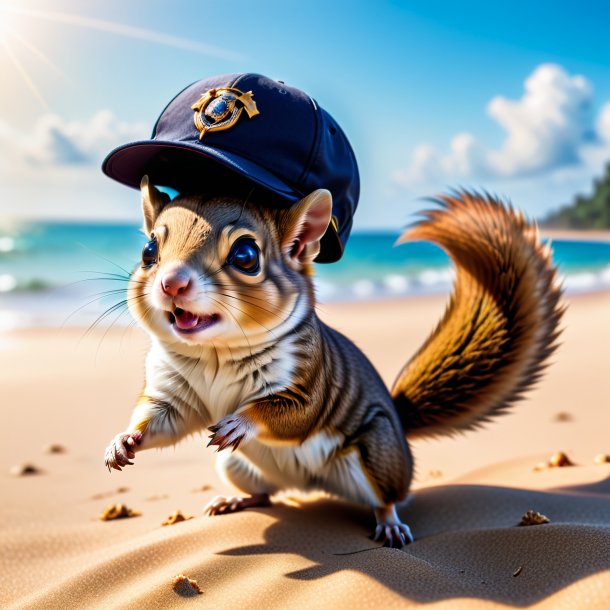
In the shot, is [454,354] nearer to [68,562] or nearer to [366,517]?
[366,517]

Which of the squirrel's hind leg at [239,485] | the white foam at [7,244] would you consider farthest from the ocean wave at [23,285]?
the squirrel's hind leg at [239,485]

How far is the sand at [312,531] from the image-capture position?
6.21 ft

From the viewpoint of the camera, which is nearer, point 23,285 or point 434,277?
point 23,285

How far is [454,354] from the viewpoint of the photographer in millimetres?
2766

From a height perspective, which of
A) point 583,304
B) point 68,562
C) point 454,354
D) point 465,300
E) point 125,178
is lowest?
point 68,562

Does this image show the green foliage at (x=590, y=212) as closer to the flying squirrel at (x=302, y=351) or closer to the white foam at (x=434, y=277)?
the white foam at (x=434, y=277)

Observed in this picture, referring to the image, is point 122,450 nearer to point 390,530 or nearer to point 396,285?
point 390,530

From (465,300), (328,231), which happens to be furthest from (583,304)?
(328,231)

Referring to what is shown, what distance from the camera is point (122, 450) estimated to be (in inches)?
82.4

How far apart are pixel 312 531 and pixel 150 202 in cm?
115

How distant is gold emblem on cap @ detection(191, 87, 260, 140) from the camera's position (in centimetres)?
211

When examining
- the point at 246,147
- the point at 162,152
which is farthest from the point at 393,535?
the point at 162,152

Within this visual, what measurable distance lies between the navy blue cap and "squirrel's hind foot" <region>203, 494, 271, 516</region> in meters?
0.95

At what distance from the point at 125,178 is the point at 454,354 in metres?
1.34
